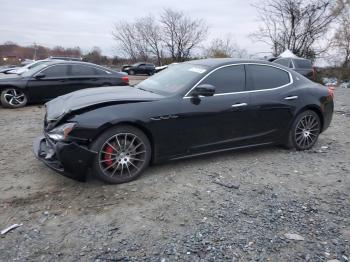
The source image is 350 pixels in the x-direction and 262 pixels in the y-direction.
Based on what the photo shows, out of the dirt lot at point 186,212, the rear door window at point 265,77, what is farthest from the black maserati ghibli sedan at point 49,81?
the rear door window at point 265,77

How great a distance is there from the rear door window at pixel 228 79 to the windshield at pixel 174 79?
0.16 meters

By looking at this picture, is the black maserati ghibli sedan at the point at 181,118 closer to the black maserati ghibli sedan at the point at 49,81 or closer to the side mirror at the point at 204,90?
the side mirror at the point at 204,90

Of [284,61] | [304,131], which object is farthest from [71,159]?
[284,61]

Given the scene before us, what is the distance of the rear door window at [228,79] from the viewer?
4.79m

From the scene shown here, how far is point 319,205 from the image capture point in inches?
147

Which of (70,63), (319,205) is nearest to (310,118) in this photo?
(319,205)

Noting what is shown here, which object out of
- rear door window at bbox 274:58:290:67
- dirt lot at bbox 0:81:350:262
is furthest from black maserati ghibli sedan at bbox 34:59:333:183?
rear door window at bbox 274:58:290:67

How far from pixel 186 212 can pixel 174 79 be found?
84.7 inches

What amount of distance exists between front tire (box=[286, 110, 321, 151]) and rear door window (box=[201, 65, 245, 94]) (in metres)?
1.20

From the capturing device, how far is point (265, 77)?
527 centimetres

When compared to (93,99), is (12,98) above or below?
below

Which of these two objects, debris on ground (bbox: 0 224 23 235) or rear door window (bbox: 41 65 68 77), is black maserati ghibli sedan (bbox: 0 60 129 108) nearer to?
rear door window (bbox: 41 65 68 77)

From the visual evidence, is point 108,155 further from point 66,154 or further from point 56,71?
point 56,71

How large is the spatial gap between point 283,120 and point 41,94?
6760 millimetres
